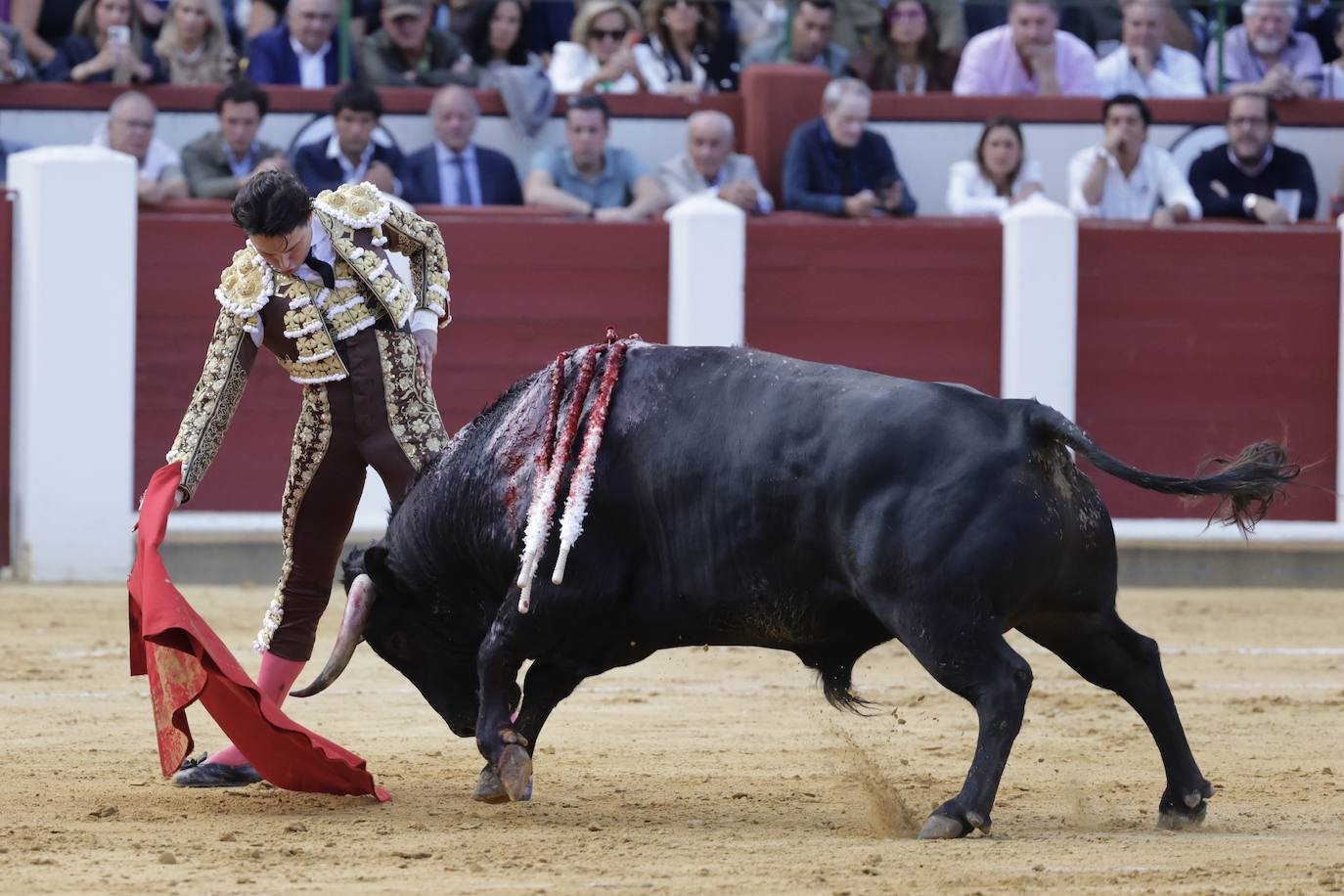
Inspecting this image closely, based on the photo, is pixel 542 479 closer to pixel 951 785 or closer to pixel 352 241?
pixel 352 241

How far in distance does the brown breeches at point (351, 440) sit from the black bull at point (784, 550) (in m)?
0.09

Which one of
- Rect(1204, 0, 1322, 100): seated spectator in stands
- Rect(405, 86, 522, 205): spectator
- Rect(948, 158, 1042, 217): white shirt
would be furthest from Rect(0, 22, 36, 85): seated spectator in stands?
Rect(1204, 0, 1322, 100): seated spectator in stands

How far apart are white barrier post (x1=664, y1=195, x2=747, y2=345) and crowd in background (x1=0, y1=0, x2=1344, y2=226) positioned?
235 mm

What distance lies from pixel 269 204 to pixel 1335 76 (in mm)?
6902

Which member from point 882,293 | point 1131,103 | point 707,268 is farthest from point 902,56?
point 707,268

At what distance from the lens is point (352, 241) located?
13.5 feet

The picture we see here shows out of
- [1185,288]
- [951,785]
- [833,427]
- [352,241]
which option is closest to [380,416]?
[352,241]

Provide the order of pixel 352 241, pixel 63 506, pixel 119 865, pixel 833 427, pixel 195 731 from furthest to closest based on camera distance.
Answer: pixel 63 506, pixel 195 731, pixel 352 241, pixel 833 427, pixel 119 865

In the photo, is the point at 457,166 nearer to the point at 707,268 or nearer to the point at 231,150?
the point at 231,150

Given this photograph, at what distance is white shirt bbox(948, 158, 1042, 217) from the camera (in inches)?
337

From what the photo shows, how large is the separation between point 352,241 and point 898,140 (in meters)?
5.13

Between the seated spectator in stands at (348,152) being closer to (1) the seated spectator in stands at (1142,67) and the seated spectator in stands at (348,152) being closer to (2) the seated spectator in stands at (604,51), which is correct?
(2) the seated spectator in stands at (604,51)

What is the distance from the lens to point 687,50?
29.6ft

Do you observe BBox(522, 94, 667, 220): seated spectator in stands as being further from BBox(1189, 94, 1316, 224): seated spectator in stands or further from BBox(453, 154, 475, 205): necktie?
BBox(1189, 94, 1316, 224): seated spectator in stands
